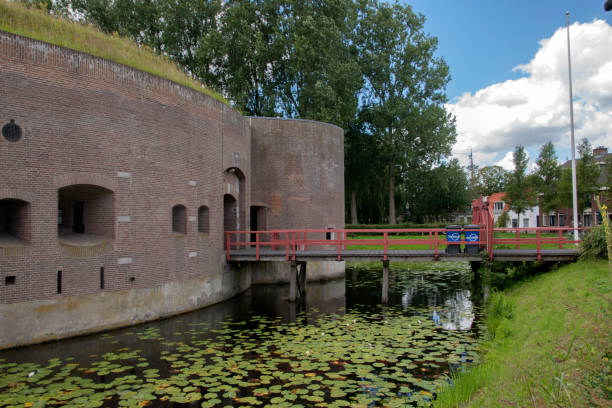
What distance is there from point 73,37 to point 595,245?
1468 centimetres

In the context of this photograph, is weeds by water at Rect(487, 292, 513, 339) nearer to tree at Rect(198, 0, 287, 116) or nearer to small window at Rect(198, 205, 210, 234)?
small window at Rect(198, 205, 210, 234)

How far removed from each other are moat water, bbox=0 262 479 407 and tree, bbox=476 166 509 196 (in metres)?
54.2

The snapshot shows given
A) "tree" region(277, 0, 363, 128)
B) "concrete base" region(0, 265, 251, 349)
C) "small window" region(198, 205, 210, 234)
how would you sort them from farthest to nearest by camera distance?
1. "tree" region(277, 0, 363, 128)
2. "small window" region(198, 205, 210, 234)
3. "concrete base" region(0, 265, 251, 349)

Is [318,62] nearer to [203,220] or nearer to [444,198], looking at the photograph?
[203,220]

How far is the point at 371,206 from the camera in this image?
49594 millimetres

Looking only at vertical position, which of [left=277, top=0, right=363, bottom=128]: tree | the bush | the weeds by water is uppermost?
[left=277, top=0, right=363, bottom=128]: tree

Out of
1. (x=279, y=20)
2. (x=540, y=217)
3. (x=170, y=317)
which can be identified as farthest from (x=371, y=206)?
(x=170, y=317)

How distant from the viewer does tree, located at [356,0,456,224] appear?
35438 millimetres

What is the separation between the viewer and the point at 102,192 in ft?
35.8

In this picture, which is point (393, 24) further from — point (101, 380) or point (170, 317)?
point (101, 380)

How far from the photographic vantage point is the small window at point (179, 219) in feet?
43.2

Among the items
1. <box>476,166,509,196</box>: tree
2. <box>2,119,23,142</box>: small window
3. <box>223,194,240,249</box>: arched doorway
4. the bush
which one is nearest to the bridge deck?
the bush

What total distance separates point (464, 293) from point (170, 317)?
971 cm

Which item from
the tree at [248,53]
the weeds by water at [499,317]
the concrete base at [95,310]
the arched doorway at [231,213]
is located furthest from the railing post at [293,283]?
the tree at [248,53]
